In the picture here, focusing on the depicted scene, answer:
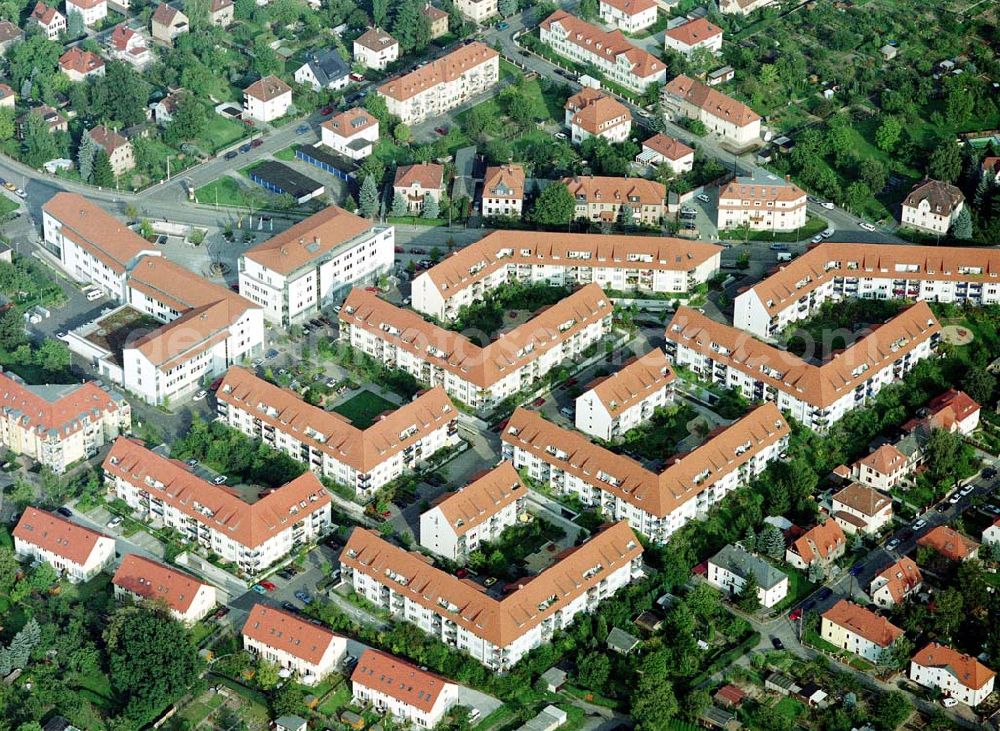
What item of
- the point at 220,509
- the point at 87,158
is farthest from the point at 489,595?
the point at 87,158

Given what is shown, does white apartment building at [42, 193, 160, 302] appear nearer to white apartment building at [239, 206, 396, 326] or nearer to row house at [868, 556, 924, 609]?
white apartment building at [239, 206, 396, 326]

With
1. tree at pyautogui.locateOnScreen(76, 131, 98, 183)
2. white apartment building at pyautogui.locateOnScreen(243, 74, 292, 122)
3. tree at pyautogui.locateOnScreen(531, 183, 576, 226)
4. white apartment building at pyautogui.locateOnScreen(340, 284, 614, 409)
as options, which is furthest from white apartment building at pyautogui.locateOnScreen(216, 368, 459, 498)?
white apartment building at pyautogui.locateOnScreen(243, 74, 292, 122)

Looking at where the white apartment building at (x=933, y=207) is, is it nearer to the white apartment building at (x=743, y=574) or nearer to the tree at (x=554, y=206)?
the tree at (x=554, y=206)

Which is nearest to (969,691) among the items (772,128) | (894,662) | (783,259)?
(894,662)

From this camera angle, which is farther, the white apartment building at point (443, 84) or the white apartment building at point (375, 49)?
the white apartment building at point (375, 49)

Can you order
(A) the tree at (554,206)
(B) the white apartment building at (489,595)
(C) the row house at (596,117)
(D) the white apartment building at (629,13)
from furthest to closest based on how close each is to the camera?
(D) the white apartment building at (629,13), (C) the row house at (596,117), (A) the tree at (554,206), (B) the white apartment building at (489,595)

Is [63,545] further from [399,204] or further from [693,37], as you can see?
[693,37]

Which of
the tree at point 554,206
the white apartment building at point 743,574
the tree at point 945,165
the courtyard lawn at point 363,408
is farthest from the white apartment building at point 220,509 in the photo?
the tree at point 945,165
